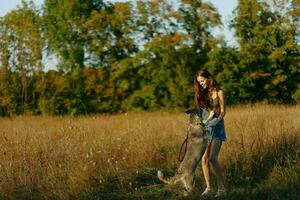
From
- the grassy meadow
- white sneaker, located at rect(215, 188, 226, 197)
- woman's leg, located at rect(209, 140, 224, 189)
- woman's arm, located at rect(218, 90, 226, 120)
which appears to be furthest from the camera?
the grassy meadow

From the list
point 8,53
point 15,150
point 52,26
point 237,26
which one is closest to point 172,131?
point 15,150

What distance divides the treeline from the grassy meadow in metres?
24.5

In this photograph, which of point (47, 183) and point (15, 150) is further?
point (15, 150)

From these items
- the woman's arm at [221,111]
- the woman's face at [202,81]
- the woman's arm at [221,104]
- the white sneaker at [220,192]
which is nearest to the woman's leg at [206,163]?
the white sneaker at [220,192]

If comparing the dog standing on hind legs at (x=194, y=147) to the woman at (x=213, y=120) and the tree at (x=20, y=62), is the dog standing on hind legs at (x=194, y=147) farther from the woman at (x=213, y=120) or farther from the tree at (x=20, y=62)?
the tree at (x=20, y=62)

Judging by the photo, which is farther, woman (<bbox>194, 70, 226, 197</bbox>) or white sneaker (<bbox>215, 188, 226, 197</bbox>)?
woman (<bbox>194, 70, 226, 197</bbox>)

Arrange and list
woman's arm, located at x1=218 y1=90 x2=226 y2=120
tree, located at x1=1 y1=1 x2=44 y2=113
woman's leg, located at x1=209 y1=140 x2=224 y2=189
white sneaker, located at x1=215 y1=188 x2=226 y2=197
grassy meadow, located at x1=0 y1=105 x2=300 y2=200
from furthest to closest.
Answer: tree, located at x1=1 y1=1 x2=44 y2=113
grassy meadow, located at x1=0 y1=105 x2=300 y2=200
woman's leg, located at x1=209 y1=140 x2=224 y2=189
woman's arm, located at x1=218 y1=90 x2=226 y2=120
white sneaker, located at x1=215 y1=188 x2=226 y2=197

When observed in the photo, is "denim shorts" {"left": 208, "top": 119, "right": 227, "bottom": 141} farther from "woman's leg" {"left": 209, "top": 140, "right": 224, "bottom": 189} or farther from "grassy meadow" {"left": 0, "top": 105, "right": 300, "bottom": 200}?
"grassy meadow" {"left": 0, "top": 105, "right": 300, "bottom": 200}

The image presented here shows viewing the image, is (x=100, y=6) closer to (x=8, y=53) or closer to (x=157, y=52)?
(x=157, y=52)

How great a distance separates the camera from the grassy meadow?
9.09 meters

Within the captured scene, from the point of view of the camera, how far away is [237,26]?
40.6 metres

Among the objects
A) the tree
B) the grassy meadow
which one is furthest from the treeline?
the grassy meadow

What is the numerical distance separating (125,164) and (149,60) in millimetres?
30017

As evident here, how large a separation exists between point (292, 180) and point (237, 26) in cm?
3249
